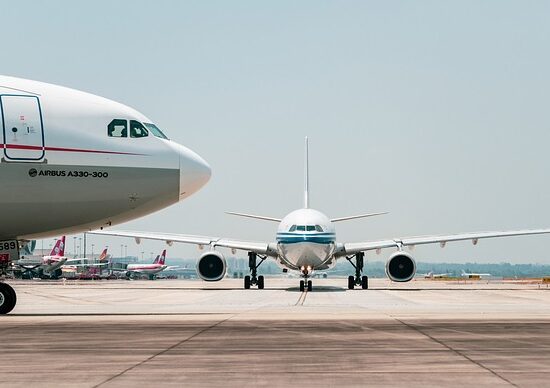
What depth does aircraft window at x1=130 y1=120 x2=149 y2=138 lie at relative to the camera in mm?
20172

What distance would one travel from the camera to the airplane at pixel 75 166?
18.7m

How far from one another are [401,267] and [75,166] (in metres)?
25.0

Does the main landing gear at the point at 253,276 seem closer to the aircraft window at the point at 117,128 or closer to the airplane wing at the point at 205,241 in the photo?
the airplane wing at the point at 205,241

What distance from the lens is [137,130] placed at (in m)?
20.2

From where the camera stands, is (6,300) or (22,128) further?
(6,300)

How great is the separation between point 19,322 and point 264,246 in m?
27.3

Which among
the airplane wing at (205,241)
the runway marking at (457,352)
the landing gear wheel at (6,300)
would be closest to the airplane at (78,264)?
the airplane wing at (205,241)

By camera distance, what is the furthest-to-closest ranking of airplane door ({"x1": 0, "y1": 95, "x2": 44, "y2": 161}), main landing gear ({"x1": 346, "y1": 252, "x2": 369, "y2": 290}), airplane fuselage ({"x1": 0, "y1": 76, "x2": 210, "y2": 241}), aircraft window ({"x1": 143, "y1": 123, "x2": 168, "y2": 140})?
1. main landing gear ({"x1": 346, "y1": 252, "x2": 369, "y2": 290})
2. aircraft window ({"x1": 143, "y1": 123, "x2": 168, "y2": 140})
3. airplane fuselage ({"x1": 0, "y1": 76, "x2": 210, "y2": 241})
4. airplane door ({"x1": 0, "y1": 95, "x2": 44, "y2": 161})

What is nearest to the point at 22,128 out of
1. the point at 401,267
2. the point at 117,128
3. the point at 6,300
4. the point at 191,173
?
the point at 117,128

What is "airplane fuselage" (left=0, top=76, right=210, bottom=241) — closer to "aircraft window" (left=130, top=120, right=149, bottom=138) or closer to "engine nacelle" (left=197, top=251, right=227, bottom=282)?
"aircraft window" (left=130, top=120, right=149, bottom=138)

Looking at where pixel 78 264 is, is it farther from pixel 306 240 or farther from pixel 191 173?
pixel 191 173

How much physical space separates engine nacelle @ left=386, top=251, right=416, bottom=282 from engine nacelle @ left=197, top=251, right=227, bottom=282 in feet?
26.8

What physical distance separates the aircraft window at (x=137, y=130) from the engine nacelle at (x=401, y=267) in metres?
23.0

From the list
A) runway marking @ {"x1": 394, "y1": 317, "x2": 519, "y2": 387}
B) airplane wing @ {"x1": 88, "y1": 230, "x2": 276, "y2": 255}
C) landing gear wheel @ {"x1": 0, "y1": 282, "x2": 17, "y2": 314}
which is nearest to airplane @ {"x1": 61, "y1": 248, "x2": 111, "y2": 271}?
airplane wing @ {"x1": 88, "y1": 230, "x2": 276, "y2": 255}
